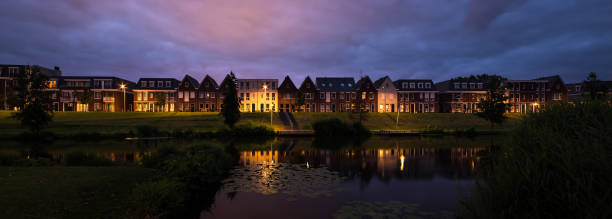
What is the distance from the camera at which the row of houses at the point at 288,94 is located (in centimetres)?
8150

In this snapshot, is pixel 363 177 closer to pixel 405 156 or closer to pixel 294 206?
pixel 294 206

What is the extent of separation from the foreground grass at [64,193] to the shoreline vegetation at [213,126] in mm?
34913

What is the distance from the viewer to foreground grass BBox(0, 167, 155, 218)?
8875 mm

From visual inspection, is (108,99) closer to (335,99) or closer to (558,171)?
(335,99)

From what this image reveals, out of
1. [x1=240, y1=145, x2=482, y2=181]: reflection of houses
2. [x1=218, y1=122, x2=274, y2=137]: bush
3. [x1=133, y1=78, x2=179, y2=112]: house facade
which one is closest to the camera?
[x1=240, y1=145, x2=482, y2=181]: reflection of houses

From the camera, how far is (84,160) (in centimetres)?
→ 1823

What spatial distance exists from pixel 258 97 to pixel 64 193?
243ft

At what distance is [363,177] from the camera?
20266 mm

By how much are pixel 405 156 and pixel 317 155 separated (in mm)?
9520

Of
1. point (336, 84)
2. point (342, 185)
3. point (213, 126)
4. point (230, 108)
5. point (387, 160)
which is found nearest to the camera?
point (342, 185)

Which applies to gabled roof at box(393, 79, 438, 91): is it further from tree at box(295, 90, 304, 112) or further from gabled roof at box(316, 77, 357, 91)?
tree at box(295, 90, 304, 112)

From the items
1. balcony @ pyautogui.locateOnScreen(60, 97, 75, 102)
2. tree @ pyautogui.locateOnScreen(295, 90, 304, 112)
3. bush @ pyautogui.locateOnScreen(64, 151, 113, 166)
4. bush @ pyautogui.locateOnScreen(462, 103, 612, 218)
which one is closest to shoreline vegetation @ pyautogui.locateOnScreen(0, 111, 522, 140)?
tree @ pyautogui.locateOnScreen(295, 90, 304, 112)

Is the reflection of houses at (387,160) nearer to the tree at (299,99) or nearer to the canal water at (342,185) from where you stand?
the canal water at (342,185)

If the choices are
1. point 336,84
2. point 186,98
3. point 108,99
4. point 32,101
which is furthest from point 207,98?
point 32,101
